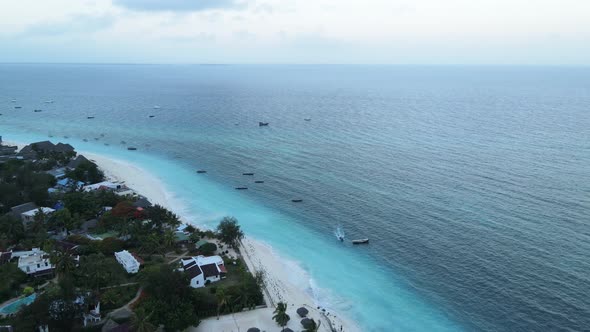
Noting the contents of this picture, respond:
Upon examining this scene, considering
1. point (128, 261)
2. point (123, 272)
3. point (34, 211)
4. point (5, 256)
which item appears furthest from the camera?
point (34, 211)

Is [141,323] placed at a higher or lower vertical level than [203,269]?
higher

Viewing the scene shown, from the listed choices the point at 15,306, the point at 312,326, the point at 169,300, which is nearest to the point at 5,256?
the point at 15,306

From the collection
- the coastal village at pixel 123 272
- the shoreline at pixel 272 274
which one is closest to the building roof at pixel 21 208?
the coastal village at pixel 123 272

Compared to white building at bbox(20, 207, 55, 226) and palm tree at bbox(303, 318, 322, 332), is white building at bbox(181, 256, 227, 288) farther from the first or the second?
white building at bbox(20, 207, 55, 226)

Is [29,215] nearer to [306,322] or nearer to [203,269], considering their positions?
[203,269]

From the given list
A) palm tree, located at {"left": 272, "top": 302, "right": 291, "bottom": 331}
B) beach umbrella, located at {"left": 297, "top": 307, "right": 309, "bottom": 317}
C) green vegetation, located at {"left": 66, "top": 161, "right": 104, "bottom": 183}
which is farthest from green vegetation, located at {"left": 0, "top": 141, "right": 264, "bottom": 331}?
green vegetation, located at {"left": 66, "top": 161, "right": 104, "bottom": 183}

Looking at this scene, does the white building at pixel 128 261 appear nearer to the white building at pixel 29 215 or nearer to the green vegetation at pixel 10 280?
the green vegetation at pixel 10 280
